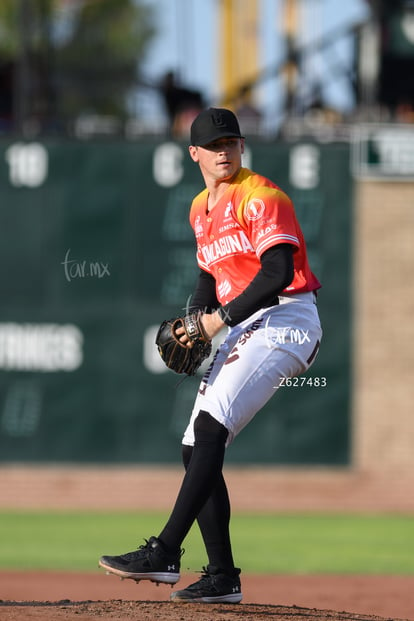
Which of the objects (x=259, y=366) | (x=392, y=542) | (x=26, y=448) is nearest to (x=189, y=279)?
(x=26, y=448)

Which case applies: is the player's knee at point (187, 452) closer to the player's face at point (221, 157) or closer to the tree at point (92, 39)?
the player's face at point (221, 157)

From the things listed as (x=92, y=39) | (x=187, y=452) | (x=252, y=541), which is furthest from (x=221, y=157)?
(x=92, y=39)

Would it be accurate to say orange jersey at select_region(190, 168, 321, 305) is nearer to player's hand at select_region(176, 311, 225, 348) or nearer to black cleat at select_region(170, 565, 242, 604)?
player's hand at select_region(176, 311, 225, 348)

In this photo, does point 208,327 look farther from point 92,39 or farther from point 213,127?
point 92,39

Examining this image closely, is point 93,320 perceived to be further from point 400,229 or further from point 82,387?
point 400,229

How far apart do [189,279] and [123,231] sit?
0.94 metres

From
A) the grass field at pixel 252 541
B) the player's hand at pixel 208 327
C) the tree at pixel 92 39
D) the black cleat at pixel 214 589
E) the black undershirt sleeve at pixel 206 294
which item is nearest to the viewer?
the player's hand at pixel 208 327

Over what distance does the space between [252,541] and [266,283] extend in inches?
261

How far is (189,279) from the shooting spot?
523 inches

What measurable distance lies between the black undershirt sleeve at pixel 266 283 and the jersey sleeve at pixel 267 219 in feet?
0.11

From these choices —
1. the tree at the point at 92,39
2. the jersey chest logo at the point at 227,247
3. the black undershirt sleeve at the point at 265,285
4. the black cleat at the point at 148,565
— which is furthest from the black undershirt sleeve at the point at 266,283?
the tree at the point at 92,39

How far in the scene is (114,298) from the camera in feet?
44.2

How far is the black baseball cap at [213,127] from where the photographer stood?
471 centimetres

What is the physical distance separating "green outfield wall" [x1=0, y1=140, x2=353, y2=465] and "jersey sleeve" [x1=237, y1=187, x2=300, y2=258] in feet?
28.3
